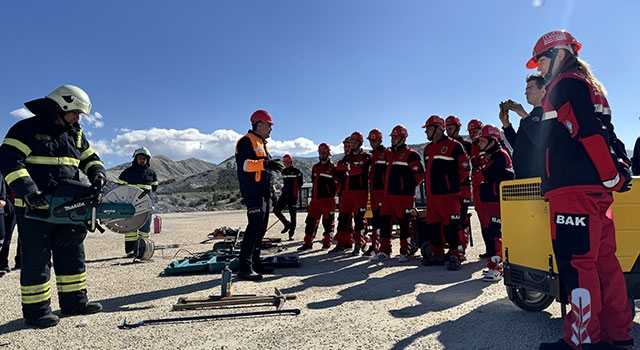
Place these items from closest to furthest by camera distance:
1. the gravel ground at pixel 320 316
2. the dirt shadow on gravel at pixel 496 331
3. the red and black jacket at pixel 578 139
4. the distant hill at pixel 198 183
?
the red and black jacket at pixel 578 139, the dirt shadow on gravel at pixel 496 331, the gravel ground at pixel 320 316, the distant hill at pixel 198 183

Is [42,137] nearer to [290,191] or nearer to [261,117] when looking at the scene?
[261,117]

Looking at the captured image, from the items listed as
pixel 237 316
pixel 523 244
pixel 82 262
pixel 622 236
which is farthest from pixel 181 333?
pixel 622 236

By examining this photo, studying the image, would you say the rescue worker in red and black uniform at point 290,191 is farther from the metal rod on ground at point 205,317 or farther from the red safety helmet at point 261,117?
the metal rod on ground at point 205,317

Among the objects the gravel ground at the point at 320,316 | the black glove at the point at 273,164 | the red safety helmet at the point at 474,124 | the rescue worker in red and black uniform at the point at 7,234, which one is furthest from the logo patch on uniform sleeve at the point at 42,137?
the red safety helmet at the point at 474,124

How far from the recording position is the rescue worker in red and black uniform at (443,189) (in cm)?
612

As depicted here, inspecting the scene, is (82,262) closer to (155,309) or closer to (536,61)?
(155,309)

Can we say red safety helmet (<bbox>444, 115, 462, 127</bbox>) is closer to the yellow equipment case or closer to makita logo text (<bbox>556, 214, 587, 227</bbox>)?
the yellow equipment case

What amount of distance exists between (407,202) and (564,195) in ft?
14.3

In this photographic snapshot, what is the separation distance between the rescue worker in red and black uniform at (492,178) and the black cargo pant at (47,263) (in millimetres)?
5010

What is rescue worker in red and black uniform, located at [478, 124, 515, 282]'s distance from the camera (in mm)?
5680

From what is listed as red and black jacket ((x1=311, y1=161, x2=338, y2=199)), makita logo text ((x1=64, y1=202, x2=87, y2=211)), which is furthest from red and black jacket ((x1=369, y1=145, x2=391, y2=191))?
makita logo text ((x1=64, y1=202, x2=87, y2=211))

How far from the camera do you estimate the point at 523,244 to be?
11.1 feet

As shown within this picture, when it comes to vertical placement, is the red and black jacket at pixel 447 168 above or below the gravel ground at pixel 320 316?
above

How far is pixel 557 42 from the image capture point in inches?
110
